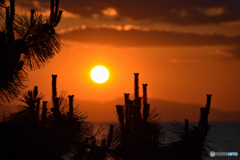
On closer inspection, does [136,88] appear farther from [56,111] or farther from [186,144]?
[56,111]

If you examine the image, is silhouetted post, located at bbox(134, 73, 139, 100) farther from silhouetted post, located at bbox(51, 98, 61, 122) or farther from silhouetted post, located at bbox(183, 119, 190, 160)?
silhouetted post, located at bbox(51, 98, 61, 122)

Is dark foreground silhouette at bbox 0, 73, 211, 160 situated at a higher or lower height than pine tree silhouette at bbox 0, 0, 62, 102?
lower

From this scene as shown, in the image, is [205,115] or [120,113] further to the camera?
[120,113]

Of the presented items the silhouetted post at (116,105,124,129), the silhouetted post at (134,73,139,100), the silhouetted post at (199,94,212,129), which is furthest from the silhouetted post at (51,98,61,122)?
the silhouetted post at (199,94,212,129)

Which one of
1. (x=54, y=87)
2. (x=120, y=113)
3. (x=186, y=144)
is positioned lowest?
(x=186, y=144)

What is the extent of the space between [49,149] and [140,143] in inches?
101

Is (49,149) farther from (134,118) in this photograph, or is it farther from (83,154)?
(134,118)

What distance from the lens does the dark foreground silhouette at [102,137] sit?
25.8 feet

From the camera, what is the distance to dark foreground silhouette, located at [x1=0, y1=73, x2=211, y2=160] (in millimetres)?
7871

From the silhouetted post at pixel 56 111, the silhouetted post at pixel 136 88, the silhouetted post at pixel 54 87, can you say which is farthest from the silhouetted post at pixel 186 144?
A: the silhouetted post at pixel 54 87

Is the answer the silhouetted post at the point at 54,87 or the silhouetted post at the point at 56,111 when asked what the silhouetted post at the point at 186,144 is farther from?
the silhouetted post at the point at 54,87

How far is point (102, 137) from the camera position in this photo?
9391 millimetres

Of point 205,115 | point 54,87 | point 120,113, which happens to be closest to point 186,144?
point 205,115

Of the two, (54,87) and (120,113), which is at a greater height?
(54,87)
